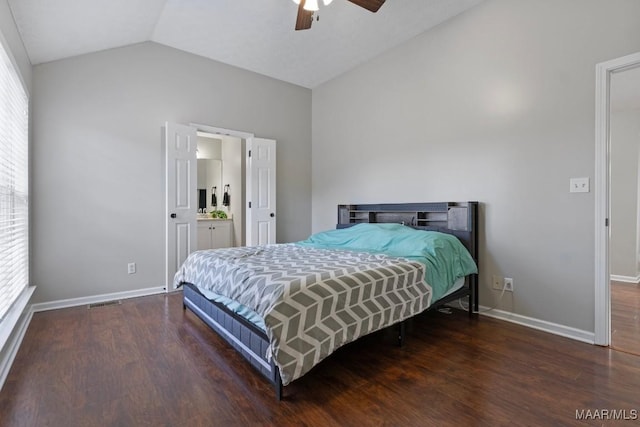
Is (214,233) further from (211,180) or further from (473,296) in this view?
(473,296)

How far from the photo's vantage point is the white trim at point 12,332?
1.91m

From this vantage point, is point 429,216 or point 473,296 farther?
point 429,216

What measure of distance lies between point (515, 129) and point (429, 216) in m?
1.16

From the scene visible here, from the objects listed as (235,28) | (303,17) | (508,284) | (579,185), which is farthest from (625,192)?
(235,28)

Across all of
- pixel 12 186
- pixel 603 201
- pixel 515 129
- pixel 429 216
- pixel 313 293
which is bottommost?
pixel 313 293

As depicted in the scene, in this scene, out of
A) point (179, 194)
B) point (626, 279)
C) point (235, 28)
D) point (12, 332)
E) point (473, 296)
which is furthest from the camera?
point (626, 279)

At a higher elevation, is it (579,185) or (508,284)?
(579,185)

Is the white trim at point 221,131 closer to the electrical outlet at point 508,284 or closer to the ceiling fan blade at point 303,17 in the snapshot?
the ceiling fan blade at point 303,17

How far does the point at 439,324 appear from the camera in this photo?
280 centimetres

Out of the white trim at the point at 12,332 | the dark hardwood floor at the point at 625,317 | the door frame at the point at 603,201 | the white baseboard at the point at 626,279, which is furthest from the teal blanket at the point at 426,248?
the white baseboard at the point at 626,279

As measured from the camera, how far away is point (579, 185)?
2471 millimetres

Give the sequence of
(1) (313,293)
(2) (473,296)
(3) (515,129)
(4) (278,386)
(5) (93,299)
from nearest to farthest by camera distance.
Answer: (4) (278,386)
(1) (313,293)
(3) (515,129)
(2) (473,296)
(5) (93,299)

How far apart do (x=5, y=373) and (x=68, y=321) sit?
1.01 m

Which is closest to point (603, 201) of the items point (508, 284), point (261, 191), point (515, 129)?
point (515, 129)
